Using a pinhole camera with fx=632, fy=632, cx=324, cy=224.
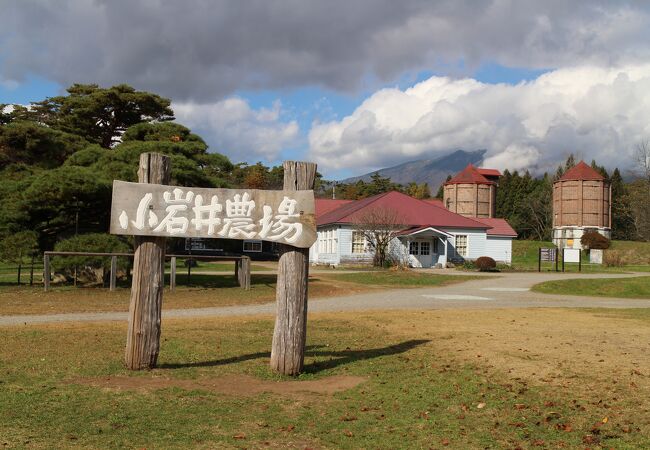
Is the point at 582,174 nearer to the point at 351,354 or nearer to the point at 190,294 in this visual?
the point at 190,294

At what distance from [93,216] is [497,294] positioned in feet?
46.7

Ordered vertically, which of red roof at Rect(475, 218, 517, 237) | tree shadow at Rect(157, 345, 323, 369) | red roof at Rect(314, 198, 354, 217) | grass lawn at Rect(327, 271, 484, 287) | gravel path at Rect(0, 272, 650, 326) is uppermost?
red roof at Rect(314, 198, 354, 217)

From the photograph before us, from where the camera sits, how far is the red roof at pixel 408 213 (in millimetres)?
38625

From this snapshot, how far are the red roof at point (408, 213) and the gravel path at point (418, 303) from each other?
1456cm

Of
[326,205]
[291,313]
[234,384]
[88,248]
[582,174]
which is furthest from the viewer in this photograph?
[582,174]

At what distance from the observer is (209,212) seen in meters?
8.45

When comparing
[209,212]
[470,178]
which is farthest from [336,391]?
[470,178]

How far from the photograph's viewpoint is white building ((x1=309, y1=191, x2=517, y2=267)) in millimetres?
37812

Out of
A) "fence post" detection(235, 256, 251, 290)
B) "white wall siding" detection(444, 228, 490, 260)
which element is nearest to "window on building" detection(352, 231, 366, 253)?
"white wall siding" detection(444, 228, 490, 260)

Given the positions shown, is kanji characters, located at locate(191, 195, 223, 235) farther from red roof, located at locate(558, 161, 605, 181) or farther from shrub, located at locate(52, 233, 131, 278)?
red roof, located at locate(558, 161, 605, 181)

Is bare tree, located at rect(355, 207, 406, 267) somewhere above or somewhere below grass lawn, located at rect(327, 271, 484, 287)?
above

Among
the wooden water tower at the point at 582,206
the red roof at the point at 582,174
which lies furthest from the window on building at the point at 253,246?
the red roof at the point at 582,174

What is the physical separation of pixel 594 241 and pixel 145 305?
56817 mm

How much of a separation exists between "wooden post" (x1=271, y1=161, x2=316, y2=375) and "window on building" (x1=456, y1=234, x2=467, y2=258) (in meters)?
33.9
